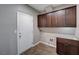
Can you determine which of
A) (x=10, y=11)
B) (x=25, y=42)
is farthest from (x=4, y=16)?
(x=25, y=42)

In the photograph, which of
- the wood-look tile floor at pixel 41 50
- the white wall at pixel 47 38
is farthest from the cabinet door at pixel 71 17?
the wood-look tile floor at pixel 41 50

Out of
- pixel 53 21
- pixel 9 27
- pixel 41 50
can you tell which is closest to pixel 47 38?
pixel 41 50

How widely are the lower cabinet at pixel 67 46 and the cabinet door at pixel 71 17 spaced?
492 mm

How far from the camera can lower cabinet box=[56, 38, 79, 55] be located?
1.89 metres

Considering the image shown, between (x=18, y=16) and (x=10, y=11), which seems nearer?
(x=10, y=11)

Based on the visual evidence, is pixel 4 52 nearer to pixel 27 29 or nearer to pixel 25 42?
pixel 25 42

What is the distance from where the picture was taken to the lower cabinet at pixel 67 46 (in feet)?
6.21

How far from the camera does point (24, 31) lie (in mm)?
2094

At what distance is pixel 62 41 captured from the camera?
86.0 inches

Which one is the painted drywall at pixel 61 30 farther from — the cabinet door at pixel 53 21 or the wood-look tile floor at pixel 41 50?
the wood-look tile floor at pixel 41 50

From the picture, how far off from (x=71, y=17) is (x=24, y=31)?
4.50 feet

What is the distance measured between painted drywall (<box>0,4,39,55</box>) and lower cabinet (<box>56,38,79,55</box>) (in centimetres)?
116
